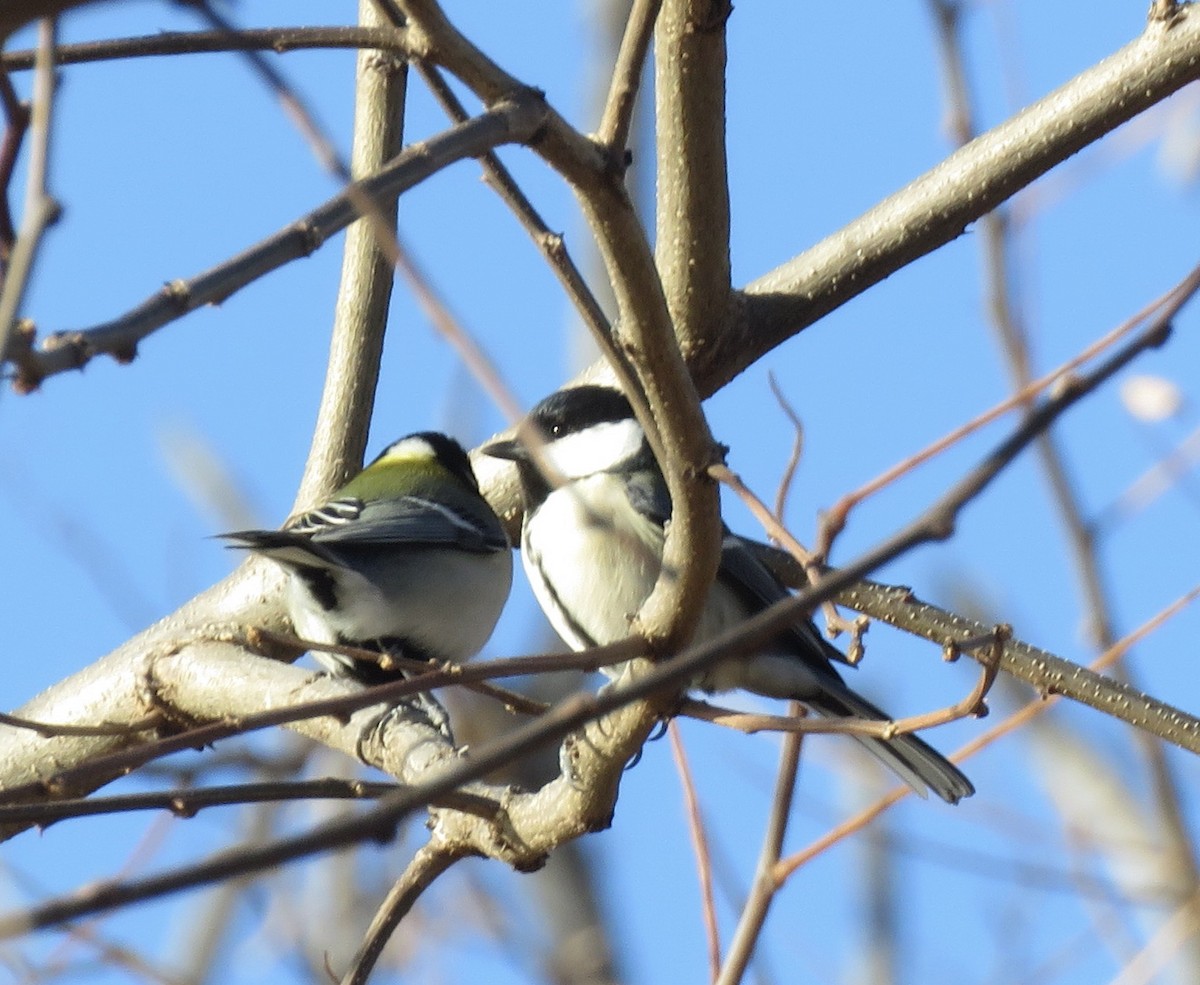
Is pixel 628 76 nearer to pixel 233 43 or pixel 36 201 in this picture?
pixel 233 43

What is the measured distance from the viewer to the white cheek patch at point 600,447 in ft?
11.4

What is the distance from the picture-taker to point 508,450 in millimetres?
3291

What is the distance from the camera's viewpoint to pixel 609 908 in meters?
6.16

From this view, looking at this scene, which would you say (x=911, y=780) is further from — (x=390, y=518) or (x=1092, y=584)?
(x=390, y=518)

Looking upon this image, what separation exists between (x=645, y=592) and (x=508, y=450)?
527 millimetres

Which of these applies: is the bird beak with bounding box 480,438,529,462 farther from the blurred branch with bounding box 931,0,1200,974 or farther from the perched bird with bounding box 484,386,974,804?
the blurred branch with bounding box 931,0,1200,974

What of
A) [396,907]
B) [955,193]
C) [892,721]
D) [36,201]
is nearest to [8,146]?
[36,201]

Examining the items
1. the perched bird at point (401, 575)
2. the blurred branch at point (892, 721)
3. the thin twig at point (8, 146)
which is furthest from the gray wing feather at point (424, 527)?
the thin twig at point (8, 146)

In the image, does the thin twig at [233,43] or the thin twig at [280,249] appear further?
the thin twig at [233,43]

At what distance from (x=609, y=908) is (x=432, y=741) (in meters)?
3.98

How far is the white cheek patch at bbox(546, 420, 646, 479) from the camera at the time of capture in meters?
3.46

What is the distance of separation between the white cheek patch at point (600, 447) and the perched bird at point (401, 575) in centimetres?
24

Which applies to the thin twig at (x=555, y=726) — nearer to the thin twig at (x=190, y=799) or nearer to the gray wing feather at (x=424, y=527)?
the thin twig at (x=190, y=799)

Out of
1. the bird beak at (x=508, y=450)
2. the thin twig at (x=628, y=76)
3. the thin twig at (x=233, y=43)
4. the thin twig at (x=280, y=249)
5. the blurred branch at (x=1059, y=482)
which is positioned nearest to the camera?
the thin twig at (x=280, y=249)
